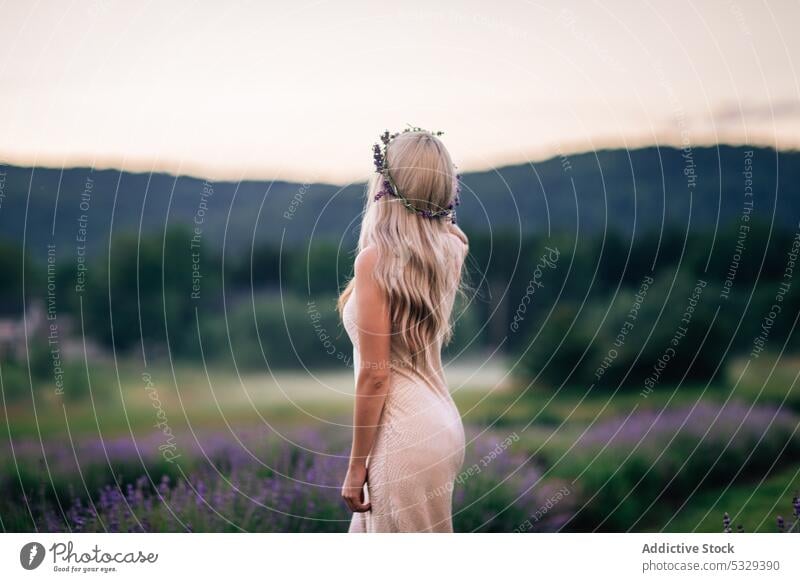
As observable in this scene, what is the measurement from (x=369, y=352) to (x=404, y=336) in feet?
0.69

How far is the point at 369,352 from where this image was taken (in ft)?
12.3

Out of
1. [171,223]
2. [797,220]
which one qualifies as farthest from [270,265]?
[797,220]

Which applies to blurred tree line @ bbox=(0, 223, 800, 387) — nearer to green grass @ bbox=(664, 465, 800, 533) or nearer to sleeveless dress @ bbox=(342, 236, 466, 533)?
green grass @ bbox=(664, 465, 800, 533)

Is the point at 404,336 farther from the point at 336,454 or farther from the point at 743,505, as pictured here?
the point at 743,505

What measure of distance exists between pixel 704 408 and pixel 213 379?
327cm

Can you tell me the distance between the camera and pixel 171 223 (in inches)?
238

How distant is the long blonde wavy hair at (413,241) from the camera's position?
3861mm
